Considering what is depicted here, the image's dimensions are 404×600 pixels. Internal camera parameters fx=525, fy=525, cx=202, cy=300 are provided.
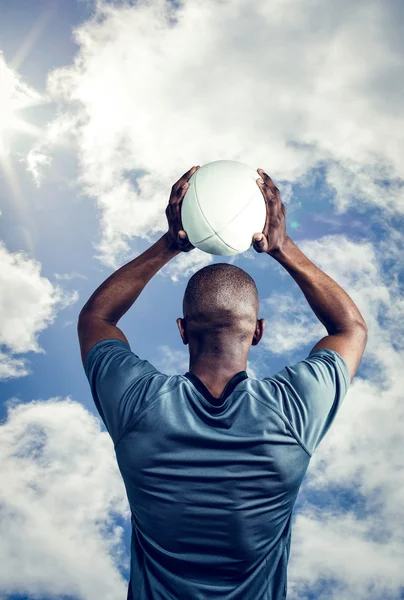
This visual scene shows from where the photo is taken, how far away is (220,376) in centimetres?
351

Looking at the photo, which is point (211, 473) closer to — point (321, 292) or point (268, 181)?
point (321, 292)

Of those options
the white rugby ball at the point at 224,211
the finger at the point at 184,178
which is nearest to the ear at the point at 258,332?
the white rugby ball at the point at 224,211

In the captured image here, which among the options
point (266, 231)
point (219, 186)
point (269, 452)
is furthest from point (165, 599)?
point (219, 186)

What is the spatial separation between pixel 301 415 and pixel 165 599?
1378 millimetres

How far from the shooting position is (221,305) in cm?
362

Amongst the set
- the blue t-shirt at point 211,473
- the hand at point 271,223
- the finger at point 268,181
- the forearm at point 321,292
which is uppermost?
the finger at point 268,181

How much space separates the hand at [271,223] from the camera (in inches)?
174

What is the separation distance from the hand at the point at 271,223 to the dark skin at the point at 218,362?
42.2 inches

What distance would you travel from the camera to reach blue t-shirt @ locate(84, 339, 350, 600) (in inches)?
124

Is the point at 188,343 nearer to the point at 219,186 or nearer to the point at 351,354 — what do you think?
the point at 351,354

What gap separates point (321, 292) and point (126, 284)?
161cm

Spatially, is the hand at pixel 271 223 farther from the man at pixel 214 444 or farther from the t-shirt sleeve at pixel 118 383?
the t-shirt sleeve at pixel 118 383

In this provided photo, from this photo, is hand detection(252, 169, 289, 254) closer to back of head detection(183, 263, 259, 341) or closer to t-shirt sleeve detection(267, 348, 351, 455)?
back of head detection(183, 263, 259, 341)

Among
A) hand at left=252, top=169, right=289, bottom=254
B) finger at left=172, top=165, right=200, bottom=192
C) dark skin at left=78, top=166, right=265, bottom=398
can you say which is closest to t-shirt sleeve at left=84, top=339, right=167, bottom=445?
dark skin at left=78, top=166, right=265, bottom=398
